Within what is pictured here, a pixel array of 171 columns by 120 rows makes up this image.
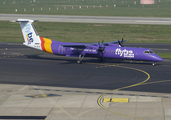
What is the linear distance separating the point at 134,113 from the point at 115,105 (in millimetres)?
2578

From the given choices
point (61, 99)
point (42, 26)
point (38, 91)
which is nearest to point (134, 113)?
point (61, 99)

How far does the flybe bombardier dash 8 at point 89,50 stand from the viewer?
1700 inches

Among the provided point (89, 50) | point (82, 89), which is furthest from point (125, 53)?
point (82, 89)

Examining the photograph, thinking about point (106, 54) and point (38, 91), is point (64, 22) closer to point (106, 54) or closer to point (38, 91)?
point (106, 54)

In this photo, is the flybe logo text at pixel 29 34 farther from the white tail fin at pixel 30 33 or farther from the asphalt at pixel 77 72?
the asphalt at pixel 77 72

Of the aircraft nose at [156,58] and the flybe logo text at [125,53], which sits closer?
the aircraft nose at [156,58]

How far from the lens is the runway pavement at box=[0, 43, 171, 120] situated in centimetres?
2423

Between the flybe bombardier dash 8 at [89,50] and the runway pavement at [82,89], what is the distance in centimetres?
138

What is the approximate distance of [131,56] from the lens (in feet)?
143

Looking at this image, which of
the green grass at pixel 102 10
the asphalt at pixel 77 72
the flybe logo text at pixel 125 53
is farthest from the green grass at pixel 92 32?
the green grass at pixel 102 10

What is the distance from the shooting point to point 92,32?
80.9m

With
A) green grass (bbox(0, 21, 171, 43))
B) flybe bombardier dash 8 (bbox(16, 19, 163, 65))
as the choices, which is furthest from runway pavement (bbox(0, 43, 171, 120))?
green grass (bbox(0, 21, 171, 43))

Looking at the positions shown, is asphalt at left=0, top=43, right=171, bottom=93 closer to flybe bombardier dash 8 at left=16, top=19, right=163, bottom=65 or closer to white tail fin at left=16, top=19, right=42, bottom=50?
flybe bombardier dash 8 at left=16, top=19, right=163, bottom=65

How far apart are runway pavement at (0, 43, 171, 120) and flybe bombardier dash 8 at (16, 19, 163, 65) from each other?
4.52 ft
